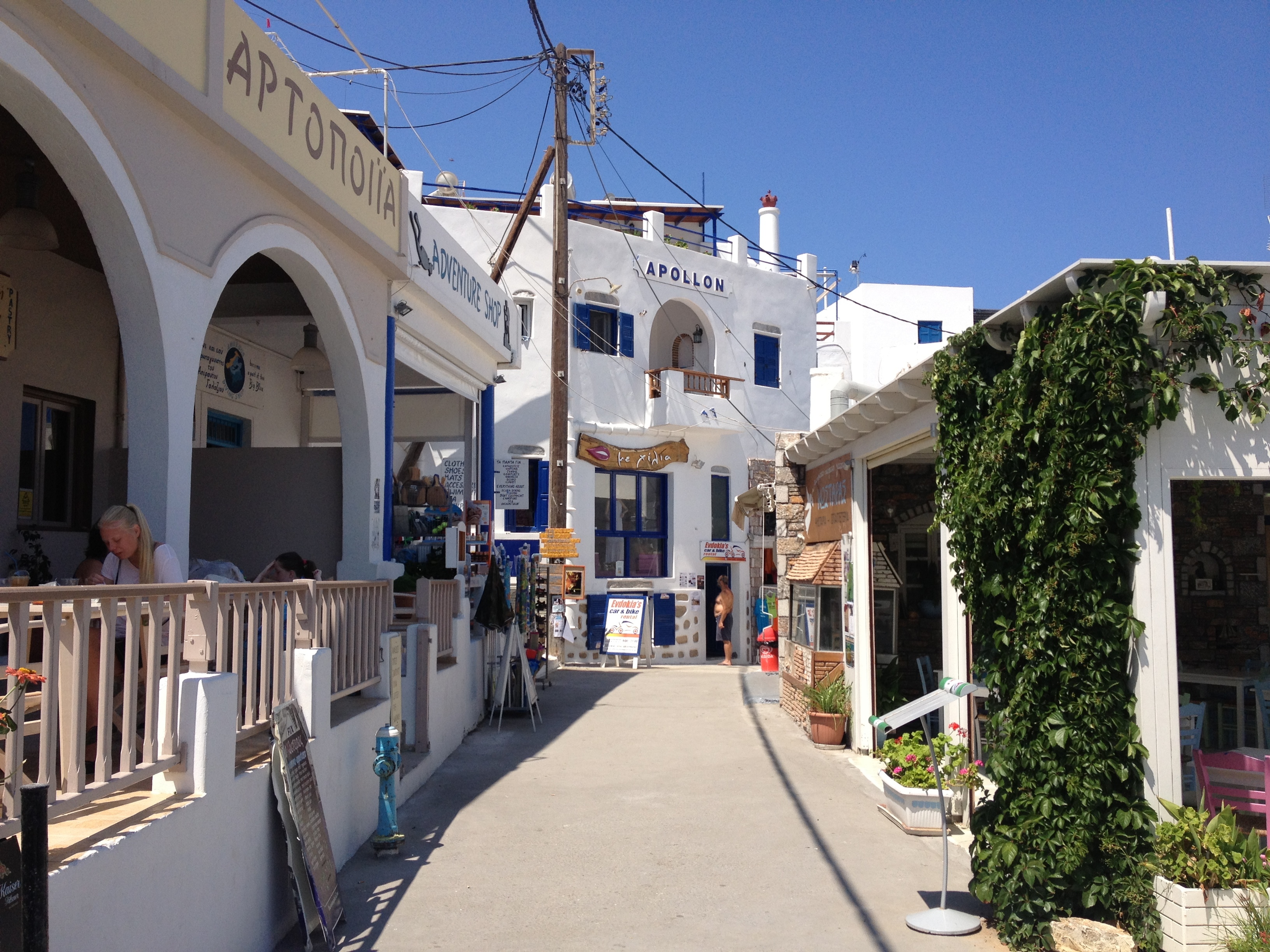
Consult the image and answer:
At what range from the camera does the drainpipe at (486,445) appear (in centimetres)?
1433

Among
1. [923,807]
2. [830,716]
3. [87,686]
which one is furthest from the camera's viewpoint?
[830,716]

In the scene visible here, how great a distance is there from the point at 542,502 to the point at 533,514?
1.02 ft

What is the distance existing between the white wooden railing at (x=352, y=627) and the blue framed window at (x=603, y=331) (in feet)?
47.3

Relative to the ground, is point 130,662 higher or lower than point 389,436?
lower

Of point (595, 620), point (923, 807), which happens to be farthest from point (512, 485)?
point (923, 807)

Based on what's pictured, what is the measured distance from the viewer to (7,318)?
318 inches

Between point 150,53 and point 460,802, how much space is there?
19.4 feet

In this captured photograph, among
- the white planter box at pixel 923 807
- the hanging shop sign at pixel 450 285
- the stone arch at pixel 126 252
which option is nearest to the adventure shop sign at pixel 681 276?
the hanging shop sign at pixel 450 285

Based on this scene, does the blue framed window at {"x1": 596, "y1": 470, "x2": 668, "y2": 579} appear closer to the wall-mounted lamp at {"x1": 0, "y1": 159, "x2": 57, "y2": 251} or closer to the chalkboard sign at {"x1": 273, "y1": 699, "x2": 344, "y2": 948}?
the wall-mounted lamp at {"x1": 0, "y1": 159, "x2": 57, "y2": 251}

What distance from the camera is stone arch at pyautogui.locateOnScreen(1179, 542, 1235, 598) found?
9797mm

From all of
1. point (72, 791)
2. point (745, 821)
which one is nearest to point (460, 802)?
point (745, 821)

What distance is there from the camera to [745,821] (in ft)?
26.9

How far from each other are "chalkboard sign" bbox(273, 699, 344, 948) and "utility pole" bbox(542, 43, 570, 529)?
41.6 feet

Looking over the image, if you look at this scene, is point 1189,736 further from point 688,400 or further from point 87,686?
point 688,400
